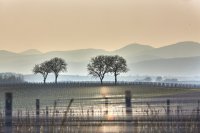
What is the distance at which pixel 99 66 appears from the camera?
187125 mm

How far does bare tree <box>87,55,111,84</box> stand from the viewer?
18375cm

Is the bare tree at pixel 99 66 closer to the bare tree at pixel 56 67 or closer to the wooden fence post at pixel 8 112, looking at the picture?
the bare tree at pixel 56 67

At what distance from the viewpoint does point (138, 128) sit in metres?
23.2

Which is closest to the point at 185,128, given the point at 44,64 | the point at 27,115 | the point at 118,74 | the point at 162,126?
the point at 162,126

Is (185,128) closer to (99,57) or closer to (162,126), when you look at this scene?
(162,126)

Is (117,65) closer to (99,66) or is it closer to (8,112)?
(99,66)

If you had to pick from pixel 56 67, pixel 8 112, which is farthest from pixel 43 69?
pixel 8 112

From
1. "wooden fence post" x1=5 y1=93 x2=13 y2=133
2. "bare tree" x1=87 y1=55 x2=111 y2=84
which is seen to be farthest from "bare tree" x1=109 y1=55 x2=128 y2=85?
"wooden fence post" x1=5 y1=93 x2=13 y2=133

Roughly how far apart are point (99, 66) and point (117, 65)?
4.56m

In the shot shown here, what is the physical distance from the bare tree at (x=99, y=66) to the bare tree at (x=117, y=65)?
1241 mm

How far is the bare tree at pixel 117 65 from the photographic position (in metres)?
184

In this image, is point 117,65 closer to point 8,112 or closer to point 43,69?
point 43,69

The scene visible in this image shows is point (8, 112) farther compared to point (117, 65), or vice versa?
point (117, 65)

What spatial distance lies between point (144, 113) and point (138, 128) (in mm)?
3175
